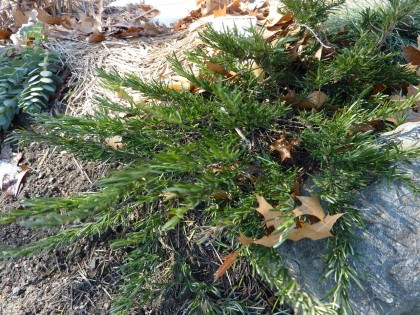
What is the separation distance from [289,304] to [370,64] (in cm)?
111

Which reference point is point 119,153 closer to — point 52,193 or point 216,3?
point 52,193


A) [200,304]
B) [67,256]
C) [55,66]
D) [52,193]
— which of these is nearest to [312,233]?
[200,304]

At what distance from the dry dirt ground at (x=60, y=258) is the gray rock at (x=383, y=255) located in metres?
0.76

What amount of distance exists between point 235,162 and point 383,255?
0.68 m

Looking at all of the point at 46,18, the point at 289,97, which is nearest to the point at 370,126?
the point at 289,97

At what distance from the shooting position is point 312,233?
5.59ft

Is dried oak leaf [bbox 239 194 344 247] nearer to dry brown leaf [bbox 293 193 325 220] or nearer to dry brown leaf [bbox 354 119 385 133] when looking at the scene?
dry brown leaf [bbox 293 193 325 220]

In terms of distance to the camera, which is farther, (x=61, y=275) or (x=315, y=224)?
(x=61, y=275)

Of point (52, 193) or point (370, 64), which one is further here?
point (52, 193)

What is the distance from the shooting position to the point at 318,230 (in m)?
1.68

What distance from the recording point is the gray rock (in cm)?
175

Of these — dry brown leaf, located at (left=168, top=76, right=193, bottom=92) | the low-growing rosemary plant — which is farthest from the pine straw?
the low-growing rosemary plant

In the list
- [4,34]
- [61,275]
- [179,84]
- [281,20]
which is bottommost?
[61,275]

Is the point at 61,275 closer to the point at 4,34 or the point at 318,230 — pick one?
the point at 318,230
